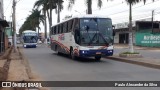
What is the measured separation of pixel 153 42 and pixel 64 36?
98.8 ft

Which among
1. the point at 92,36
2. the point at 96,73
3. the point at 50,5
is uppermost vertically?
the point at 50,5

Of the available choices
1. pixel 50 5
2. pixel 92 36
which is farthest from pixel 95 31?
pixel 50 5

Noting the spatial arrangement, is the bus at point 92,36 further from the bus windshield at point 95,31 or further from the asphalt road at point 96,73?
the asphalt road at point 96,73

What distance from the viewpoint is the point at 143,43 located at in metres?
59.4

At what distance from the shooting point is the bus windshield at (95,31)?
78.0 ft

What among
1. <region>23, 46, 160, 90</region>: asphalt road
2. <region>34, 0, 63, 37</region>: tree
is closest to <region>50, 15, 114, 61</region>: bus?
<region>23, 46, 160, 90</region>: asphalt road

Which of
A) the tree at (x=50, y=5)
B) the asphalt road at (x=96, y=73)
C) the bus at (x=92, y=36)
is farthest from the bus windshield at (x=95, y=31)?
the tree at (x=50, y=5)

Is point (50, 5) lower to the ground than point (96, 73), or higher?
higher

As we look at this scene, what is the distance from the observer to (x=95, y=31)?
939 inches

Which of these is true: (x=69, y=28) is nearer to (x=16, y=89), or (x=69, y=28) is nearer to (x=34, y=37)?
(x=16, y=89)

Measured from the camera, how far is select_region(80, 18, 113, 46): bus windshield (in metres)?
23.8

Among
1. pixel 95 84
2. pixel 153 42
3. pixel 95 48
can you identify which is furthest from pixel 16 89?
pixel 153 42

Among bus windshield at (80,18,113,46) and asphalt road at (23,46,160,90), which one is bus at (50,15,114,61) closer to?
bus windshield at (80,18,113,46)

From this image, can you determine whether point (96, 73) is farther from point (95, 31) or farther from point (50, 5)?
point (50, 5)
